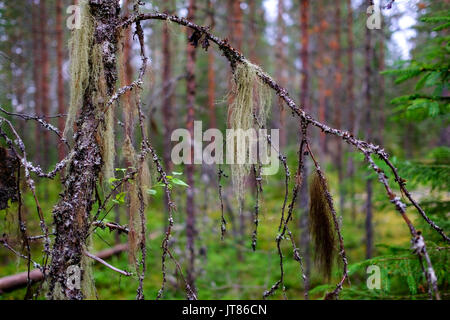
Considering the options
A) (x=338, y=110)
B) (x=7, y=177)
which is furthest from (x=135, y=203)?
(x=338, y=110)

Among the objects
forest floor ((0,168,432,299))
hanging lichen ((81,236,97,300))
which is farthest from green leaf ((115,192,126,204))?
forest floor ((0,168,432,299))

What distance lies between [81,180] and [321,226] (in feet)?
5.55

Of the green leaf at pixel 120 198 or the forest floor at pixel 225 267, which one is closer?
the green leaf at pixel 120 198

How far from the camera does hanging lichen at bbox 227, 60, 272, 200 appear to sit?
2.11 m

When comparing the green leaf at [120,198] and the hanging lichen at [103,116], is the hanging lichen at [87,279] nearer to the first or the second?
the green leaf at [120,198]

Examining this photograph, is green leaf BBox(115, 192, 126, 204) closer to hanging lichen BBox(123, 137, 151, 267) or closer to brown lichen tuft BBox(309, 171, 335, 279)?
hanging lichen BBox(123, 137, 151, 267)

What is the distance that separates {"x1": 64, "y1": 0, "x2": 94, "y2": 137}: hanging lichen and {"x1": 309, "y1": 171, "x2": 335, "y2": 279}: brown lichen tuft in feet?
5.66

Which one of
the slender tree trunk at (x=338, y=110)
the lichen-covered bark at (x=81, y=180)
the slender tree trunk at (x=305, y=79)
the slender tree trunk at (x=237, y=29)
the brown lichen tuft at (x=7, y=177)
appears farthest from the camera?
the slender tree trunk at (x=338, y=110)

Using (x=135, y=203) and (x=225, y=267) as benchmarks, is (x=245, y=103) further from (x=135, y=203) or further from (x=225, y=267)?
(x=225, y=267)

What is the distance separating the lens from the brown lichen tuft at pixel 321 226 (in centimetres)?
210

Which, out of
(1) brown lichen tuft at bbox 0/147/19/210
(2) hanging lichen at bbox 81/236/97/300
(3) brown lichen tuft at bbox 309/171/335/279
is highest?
(1) brown lichen tuft at bbox 0/147/19/210

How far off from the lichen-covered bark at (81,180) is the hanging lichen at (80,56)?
35mm

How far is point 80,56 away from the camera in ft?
6.94

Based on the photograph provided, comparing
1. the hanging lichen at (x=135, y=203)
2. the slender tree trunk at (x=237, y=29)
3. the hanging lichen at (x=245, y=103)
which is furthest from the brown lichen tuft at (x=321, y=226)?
the slender tree trunk at (x=237, y=29)
